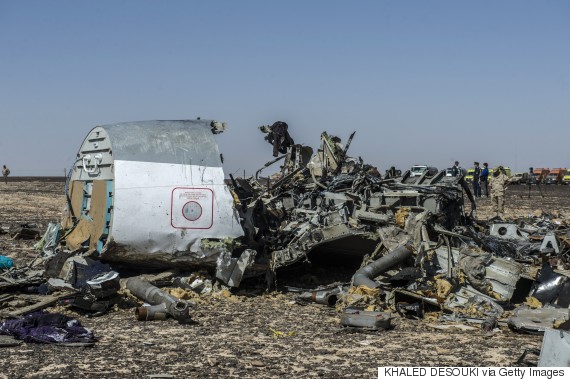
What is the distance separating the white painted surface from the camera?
11.8 m

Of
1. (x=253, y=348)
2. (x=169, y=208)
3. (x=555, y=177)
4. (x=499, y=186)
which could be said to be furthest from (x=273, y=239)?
(x=555, y=177)

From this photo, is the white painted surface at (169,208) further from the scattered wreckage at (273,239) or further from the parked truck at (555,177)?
the parked truck at (555,177)

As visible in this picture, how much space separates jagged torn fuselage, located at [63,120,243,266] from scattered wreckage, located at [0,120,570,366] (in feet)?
0.06

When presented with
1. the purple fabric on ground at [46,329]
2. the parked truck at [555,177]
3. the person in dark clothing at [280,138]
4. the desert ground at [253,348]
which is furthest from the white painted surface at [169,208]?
the parked truck at [555,177]

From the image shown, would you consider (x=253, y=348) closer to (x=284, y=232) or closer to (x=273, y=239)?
(x=273, y=239)

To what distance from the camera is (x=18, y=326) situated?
8.77m

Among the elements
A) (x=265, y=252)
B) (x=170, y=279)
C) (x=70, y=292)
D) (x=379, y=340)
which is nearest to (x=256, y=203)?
(x=265, y=252)

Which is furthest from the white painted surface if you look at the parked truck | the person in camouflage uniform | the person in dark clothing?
the parked truck

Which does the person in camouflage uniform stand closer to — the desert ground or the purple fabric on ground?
the desert ground

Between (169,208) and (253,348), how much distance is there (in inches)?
164

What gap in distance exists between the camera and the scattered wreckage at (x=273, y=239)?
1051cm

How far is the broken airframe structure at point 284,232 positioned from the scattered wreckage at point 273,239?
0.07ft

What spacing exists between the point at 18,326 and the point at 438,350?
482cm

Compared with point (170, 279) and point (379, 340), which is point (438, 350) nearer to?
point (379, 340)
